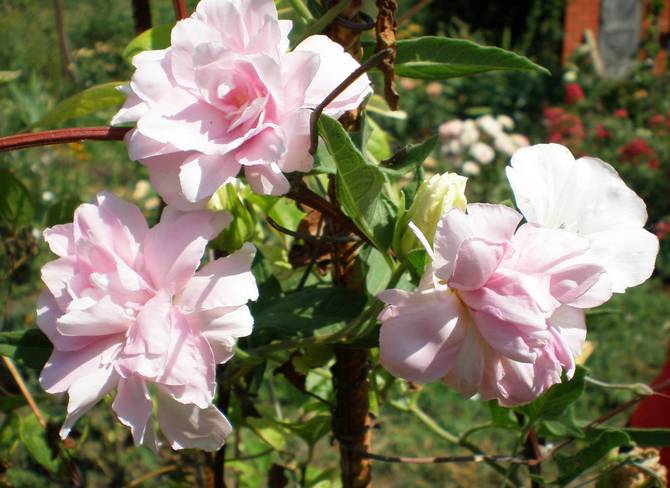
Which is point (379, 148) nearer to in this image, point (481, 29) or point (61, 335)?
point (61, 335)

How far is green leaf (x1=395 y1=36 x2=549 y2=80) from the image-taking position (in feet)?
1.75

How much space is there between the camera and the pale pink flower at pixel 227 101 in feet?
1.39

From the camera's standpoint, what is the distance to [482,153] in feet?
12.6

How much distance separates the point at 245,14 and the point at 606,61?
21.5 feet

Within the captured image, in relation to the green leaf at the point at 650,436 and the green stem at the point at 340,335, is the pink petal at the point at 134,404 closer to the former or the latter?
the green stem at the point at 340,335

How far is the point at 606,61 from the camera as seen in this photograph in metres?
6.46

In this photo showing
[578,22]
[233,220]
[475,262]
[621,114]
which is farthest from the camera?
[578,22]

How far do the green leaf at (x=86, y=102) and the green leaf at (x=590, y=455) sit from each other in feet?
1.54

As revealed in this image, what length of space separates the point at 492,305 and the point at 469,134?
11.9ft

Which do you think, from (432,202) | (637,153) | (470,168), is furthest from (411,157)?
(637,153)

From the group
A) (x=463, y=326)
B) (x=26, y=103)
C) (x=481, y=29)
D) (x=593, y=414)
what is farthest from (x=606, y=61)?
(x=463, y=326)

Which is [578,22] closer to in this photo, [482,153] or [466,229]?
[482,153]

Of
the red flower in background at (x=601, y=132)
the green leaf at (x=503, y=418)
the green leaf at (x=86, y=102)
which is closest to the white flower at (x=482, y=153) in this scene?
the red flower in background at (x=601, y=132)

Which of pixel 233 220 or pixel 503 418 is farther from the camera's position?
pixel 503 418
